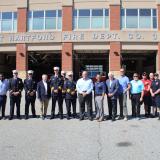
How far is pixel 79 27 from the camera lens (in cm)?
3572

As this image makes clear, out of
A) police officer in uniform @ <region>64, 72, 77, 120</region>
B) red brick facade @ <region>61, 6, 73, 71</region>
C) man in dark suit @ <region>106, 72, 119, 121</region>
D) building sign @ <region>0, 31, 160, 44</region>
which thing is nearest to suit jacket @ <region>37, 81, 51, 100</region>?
police officer in uniform @ <region>64, 72, 77, 120</region>

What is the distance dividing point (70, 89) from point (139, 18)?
24.1 meters

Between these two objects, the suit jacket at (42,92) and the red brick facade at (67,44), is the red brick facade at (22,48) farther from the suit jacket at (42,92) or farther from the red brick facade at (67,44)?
the suit jacket at (42,92)

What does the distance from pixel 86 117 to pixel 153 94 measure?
8.58 feet

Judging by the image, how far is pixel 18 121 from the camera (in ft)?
40.7

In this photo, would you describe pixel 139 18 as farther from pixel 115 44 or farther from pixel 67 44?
pixel 67 44

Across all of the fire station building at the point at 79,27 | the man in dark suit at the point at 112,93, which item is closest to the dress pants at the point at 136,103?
the man in dark suit at the point at 112,93

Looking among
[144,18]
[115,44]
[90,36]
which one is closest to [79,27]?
[90,36]

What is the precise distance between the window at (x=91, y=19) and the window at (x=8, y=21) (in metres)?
6.41

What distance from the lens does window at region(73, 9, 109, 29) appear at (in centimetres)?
3550

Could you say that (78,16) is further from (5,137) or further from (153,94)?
(5,137)

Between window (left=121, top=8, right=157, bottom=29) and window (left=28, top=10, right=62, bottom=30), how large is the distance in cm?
661

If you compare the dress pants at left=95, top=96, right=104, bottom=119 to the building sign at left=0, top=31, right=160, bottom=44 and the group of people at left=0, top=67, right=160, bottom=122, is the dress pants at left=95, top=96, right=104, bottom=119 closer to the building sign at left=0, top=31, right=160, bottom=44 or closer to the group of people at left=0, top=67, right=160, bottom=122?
the group of people at left=0, top=67, right=160, bottom=122

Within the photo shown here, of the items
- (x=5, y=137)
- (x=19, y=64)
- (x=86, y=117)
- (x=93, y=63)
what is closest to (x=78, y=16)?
(x=19, y=64)
